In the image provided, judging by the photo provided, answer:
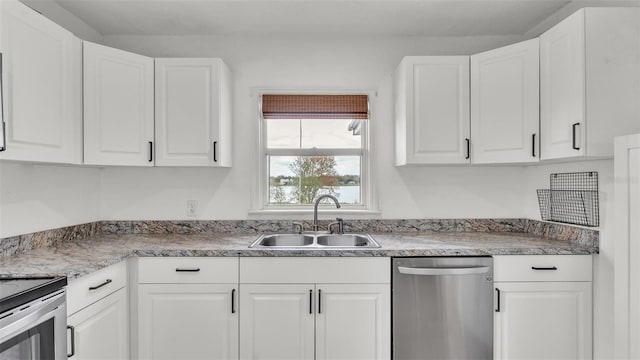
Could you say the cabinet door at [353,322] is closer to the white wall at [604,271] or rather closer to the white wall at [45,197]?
the white wall at [604,271]

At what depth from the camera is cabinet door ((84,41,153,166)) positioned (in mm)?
1992

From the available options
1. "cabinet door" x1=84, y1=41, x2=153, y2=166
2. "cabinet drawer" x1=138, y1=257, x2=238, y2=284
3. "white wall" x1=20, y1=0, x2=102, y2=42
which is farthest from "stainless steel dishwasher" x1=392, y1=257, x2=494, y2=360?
"white wall" x1=20, y1=0, x2=102, y2=42

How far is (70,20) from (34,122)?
1046 mm

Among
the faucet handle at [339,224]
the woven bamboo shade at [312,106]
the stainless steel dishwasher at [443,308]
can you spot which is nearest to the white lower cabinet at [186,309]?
the faucet handle at [339,224]

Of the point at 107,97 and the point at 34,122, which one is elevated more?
the point at 107,97

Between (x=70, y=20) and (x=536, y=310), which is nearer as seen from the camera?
(x=536, y=310)

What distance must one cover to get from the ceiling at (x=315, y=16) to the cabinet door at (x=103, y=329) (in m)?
1.76

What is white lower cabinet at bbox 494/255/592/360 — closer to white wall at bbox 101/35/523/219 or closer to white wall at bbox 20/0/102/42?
white wall at bbox 101/35/523/219

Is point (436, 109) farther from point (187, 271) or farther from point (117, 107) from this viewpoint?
point (117, 107)

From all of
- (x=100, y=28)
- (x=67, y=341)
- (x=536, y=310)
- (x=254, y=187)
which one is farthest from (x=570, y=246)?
(x=100, y=28)

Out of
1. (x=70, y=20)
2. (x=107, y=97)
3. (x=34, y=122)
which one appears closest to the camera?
(x=34, y=122)

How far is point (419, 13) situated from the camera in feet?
7.39

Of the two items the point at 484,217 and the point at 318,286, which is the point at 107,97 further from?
the point at 484,217

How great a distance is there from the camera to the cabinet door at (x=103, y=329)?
153 centimetres
